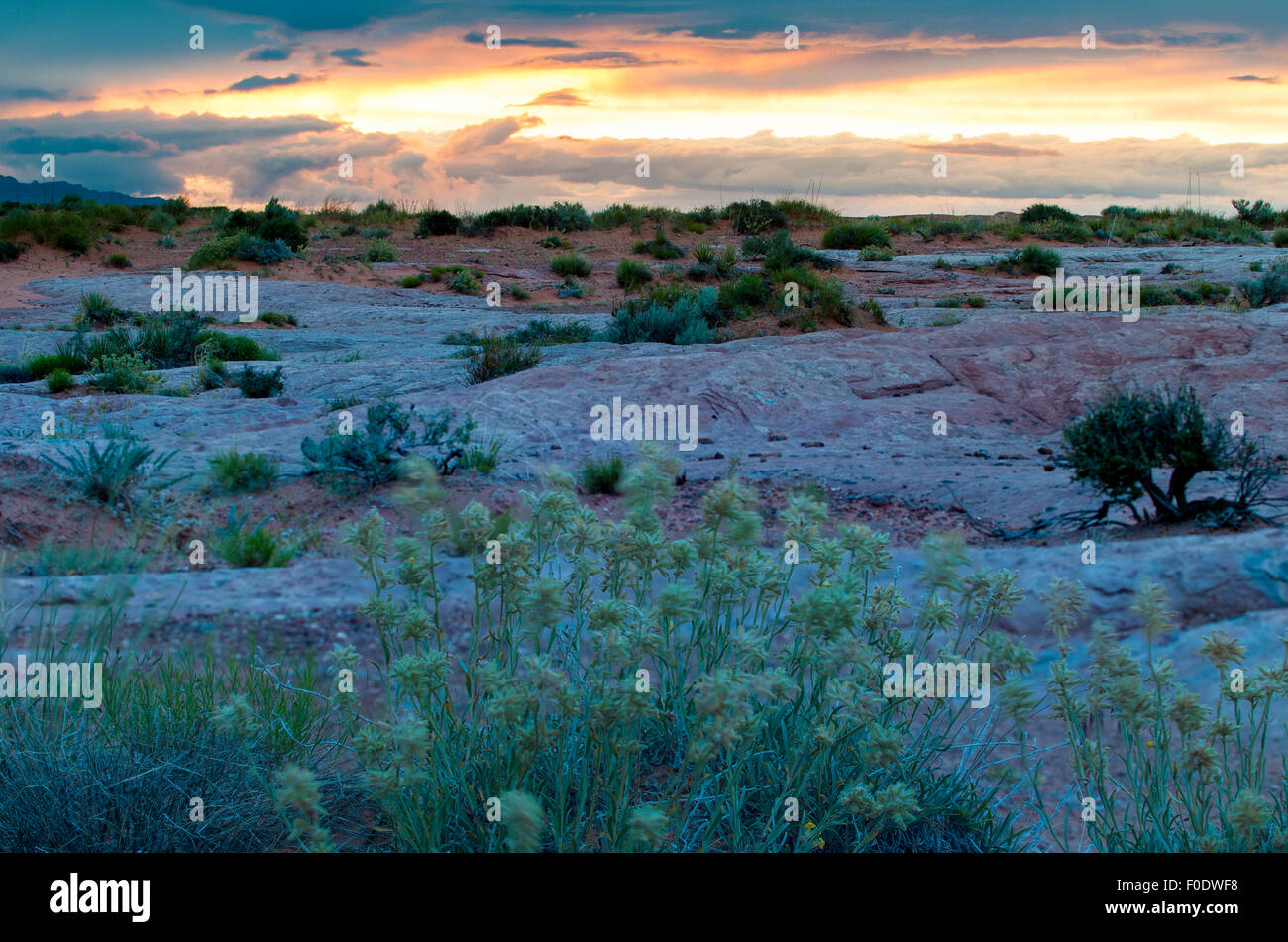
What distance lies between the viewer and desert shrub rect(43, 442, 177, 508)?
5.84 metres

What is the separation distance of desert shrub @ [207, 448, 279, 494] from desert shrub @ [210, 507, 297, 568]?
0.97 meters

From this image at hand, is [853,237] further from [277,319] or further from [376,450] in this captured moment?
[376,450]

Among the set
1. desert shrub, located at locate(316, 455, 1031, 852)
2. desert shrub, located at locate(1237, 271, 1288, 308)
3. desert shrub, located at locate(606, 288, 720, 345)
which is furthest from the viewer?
desert shrub, located at locate(1237, 271, 1288, 308)

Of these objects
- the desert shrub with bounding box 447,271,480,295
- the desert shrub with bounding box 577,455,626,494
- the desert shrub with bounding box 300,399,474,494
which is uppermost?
the desert shrub with bounding box 447,271,480,295

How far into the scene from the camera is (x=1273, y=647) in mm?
3123

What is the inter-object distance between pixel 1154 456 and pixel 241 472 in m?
5.17

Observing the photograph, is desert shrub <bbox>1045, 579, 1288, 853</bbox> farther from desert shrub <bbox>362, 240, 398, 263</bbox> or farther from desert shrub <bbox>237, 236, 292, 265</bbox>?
desert shrub <bbox>362, 240, 398, 263</bbox>

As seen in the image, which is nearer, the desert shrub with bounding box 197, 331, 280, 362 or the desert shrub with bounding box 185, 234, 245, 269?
the desert shrub with bounding box 197, 331, 280, 362

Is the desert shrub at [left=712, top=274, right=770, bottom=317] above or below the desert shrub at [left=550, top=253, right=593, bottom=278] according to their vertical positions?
below

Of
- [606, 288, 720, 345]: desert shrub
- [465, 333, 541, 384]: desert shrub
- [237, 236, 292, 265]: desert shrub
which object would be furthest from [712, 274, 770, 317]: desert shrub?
[237, 236, 292, 265]: desert shrub

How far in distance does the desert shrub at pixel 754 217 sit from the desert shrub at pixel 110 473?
28.0 metres

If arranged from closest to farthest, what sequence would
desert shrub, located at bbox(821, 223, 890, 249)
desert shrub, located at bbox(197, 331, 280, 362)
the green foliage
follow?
1. the green foliage
2. desert shrub, located at bbox(197, 331, 280, 362)
3. desert shrub, located at bbox(821, 223, 890, 249)

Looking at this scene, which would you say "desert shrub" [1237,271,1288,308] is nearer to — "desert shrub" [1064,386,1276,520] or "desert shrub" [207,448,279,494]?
"desert shrub" [1064,386,1276,520]
